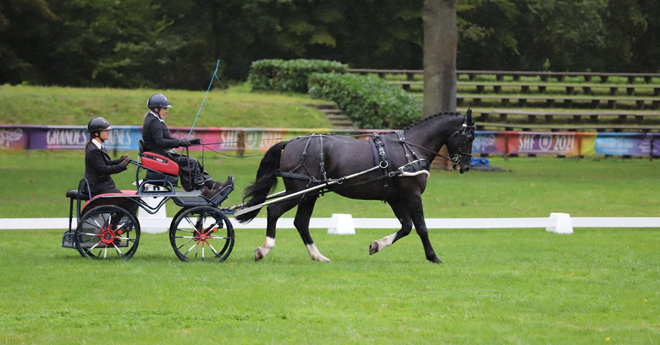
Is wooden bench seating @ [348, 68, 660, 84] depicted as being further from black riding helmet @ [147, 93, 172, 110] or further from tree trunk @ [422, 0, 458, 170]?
black riding helmet @ [147, 93, 172, 110]

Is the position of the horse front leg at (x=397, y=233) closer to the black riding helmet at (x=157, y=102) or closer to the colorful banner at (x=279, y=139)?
the black riding helmet at (x=157, y=102)

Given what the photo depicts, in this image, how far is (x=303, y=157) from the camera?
444 inches

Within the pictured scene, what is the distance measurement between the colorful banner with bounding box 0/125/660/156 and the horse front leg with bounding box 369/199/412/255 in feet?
45.2

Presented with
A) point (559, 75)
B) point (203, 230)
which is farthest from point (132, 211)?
point (559, 75)

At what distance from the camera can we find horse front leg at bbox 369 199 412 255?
11.3 meters

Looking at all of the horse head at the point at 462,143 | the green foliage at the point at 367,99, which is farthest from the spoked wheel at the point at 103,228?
the green foliage at the point at 367,99

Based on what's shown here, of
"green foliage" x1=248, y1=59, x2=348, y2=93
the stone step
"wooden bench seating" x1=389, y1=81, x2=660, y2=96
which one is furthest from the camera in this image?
"wooden bench seating" x1=389, y1=81, x2=660, y2=96

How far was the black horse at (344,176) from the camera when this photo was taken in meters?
11.2

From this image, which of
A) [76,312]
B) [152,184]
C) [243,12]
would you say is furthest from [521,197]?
[243,12]

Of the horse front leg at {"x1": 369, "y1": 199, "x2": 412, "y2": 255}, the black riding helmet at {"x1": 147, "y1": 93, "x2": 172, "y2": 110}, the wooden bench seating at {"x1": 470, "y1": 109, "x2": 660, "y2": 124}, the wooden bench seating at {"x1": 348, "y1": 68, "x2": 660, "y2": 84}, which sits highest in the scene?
the wooden bench seating at {"x1": 348, "y1": 68, "x2": 660, "y2": 84}

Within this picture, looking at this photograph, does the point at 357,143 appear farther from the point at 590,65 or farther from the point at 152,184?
the point at 590,65

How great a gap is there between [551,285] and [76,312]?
483 cm

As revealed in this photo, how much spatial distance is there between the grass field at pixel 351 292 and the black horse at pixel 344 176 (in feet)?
1.58

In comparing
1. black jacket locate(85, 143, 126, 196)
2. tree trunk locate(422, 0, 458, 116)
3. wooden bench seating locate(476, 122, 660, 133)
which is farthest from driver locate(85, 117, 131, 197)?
wooden bench seating locate(476, 122, 660, 133)
